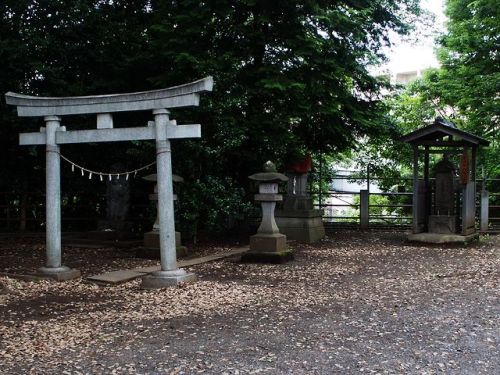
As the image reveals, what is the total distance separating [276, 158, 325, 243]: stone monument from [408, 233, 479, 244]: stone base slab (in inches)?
99.2

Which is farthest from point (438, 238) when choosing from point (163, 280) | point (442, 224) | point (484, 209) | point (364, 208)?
point (163, 280)

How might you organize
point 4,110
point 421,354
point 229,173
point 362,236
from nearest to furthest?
1. point 421,354
2. point 4,110
3. point 229,173
4. point 362,236

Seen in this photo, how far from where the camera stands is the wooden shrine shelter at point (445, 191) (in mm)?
12375

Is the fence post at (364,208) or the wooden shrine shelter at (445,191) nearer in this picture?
the wooden shrine shelter at (445,191)

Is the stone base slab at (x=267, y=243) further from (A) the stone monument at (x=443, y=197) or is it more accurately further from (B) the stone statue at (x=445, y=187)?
(B) the stone statue at (x=445, y=187)

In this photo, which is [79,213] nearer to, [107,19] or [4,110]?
[4,110]

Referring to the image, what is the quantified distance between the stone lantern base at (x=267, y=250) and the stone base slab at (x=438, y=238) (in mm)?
4210

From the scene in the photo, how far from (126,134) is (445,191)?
876 centimetres

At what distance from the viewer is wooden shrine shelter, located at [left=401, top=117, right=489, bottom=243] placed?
12.4 meters

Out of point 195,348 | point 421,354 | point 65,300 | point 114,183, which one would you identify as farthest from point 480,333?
point 114,183

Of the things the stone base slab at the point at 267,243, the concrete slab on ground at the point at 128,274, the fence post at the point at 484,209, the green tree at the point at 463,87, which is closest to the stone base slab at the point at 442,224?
the fence post at the point at 484,209

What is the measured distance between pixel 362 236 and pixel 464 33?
7627mm

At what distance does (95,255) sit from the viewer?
36.8 ft

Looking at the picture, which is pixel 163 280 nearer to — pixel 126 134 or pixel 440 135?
pixel 126 134
